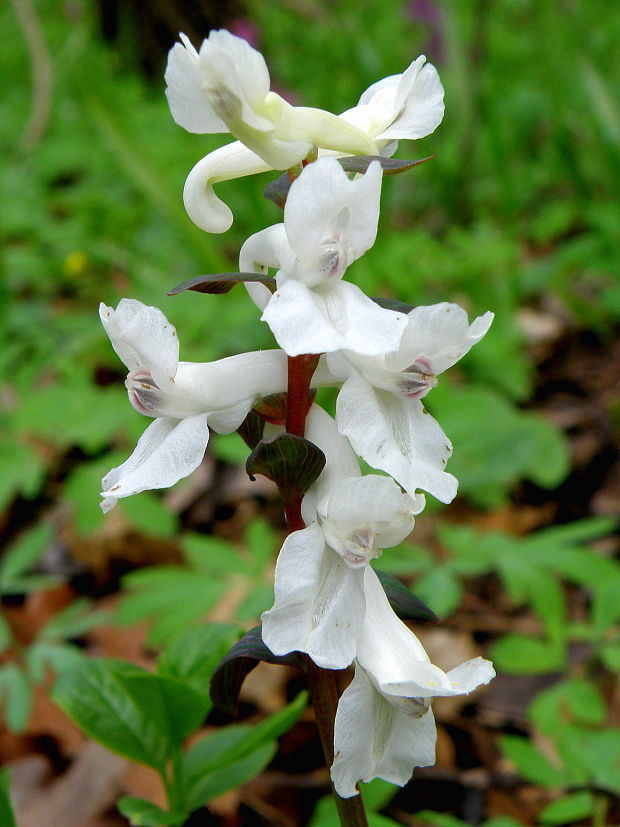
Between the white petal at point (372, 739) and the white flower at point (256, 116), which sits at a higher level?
the white flower at point (256, 116)

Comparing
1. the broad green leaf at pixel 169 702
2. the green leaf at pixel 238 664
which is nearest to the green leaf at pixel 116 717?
the broad green leaf at pixel 169 702

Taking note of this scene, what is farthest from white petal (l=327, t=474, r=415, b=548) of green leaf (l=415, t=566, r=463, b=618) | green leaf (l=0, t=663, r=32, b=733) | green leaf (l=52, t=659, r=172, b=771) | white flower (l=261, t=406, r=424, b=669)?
green leaf (l=0, t=663, r=32, b=733)

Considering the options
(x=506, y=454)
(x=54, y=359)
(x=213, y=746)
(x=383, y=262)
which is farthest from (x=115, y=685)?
(x=383, y=262)

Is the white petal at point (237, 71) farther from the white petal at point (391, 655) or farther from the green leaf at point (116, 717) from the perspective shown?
the green leaf at point (116, 717)

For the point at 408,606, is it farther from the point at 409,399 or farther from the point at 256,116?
the point at 256,116

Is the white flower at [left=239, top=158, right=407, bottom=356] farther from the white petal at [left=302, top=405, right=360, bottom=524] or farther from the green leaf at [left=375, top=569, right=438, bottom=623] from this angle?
the green leaf at [left=375, top=569, right=438, bottom=623]

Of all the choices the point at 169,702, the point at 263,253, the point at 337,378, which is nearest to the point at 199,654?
the point at 169,702
